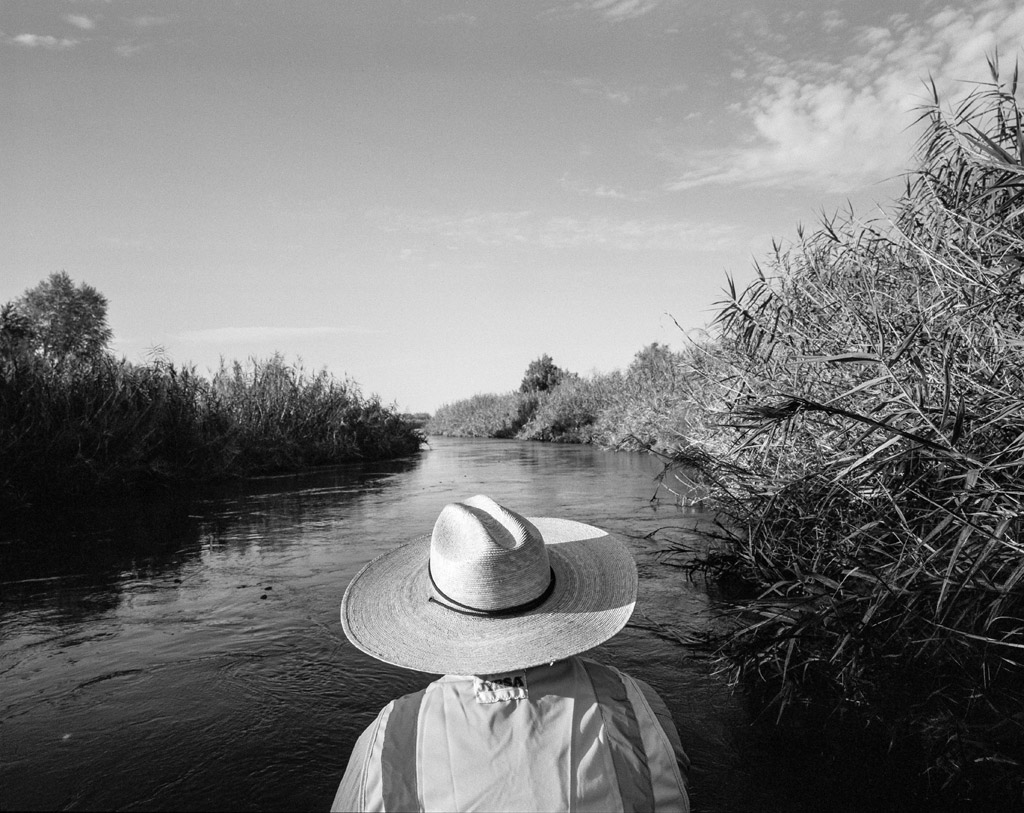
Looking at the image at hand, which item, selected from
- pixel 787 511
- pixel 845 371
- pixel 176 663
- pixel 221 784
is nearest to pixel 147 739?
pixel 221 784

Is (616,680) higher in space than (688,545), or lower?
higher

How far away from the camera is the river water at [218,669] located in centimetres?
325

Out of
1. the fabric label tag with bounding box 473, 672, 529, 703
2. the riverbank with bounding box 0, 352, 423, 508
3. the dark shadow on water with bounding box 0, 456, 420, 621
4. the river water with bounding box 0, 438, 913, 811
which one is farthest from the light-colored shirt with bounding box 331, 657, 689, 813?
the riverbank with bounding box 0, 352, 423, 508

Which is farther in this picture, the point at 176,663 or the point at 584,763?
the point at 176,663

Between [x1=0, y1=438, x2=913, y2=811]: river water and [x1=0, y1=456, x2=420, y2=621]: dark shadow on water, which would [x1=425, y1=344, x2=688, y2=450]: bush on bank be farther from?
[x1=0, y1=438, x2=913, y2=811]: river water

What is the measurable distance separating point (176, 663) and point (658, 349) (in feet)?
81.3

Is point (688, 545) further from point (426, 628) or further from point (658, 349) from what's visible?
point (658, 349)

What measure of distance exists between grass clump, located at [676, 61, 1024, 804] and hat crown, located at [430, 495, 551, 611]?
177 centimetres

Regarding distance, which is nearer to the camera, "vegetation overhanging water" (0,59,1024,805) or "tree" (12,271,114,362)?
"vegetation overhanging water" (0,59,1024,805)

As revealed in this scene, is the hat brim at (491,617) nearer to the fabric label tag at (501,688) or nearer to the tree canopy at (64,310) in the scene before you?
the fabric label tag at (501,688)

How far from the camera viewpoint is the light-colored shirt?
1590 millimetres

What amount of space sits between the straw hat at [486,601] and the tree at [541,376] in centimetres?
3949

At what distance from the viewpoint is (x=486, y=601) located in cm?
175

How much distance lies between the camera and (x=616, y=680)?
1813mm
